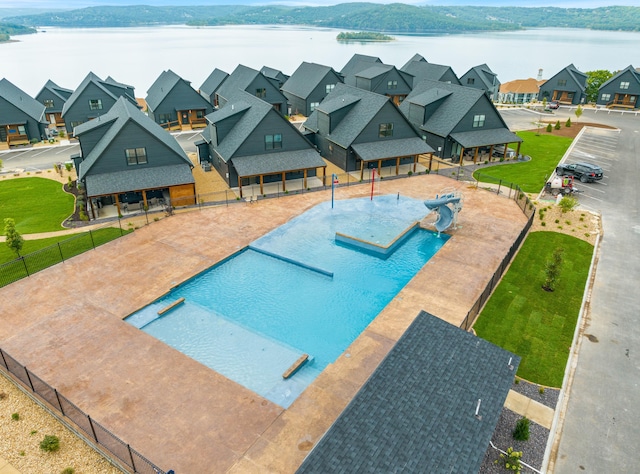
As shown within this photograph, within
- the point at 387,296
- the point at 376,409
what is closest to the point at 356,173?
the point at 387,296

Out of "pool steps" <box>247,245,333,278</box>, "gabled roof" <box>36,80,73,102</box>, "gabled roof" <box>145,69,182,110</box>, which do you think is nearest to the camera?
"pool steps" <box>247,245,333,278</box>

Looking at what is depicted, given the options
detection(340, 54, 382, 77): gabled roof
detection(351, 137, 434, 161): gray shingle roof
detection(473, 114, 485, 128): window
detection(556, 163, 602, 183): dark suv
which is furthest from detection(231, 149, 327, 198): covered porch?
detection(340, 54, 382, 77): gabled roof

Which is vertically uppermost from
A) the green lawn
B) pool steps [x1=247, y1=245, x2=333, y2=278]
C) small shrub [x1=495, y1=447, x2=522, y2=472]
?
the green lawn

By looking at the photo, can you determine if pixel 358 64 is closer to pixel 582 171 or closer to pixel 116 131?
pixel 582 171

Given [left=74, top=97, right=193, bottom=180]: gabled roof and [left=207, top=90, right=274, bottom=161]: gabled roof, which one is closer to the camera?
[left=74, top=97, right=193, bottom=180]: gabled roof

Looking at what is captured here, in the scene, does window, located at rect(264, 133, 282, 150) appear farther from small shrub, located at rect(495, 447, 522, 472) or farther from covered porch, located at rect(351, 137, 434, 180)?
small shrub, located at rect(495, 447, 522, 472)

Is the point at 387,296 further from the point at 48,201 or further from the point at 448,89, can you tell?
the point at 448,89

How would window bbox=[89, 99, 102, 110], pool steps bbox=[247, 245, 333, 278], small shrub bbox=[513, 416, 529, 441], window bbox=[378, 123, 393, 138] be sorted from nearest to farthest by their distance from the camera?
1. small shrub bbox=[513, 416, 529, 441]
2. pool steps bbox=[247, 245, 333, 278]
3. window bbox=[378, 123, 393, 138]
4. window bbox=[89, 99, 102, 110]
